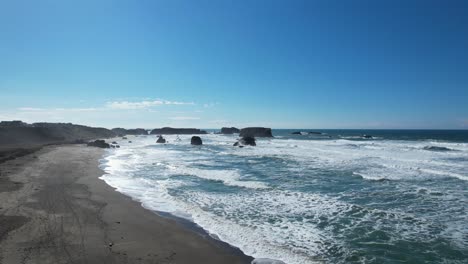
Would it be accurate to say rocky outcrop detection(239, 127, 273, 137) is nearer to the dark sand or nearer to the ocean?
the ocean

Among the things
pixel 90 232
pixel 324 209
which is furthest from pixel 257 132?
pixel 90 232

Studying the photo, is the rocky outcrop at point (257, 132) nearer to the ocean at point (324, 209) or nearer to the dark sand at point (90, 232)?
the ocean at point (324, 209)

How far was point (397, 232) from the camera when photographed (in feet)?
33.4

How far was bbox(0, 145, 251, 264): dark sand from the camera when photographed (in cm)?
797

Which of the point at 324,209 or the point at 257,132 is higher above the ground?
the point at 257,132

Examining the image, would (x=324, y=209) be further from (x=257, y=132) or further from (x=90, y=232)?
(x=257, y=132)

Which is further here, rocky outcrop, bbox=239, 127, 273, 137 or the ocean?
rocky outcrop, bbox=239, 127, 273, 137

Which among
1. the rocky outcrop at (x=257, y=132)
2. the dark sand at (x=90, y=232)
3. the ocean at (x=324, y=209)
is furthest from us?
the rocky outcrop at (x=257, y=132)

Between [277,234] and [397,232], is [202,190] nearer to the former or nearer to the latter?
[277,234]

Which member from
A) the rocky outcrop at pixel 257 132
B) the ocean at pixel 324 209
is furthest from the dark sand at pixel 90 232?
the rocky outcrop at pixel 257 132

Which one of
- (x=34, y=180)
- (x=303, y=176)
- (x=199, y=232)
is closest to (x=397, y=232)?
(x=199, y=232)

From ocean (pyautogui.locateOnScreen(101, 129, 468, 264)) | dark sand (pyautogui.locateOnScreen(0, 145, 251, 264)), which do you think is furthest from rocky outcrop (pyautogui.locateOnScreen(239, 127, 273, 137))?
dark sand (pyautogui.locateOnScreen(0, 145, 251, 264))

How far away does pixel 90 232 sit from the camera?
965 cm

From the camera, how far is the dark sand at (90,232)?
314 inches
